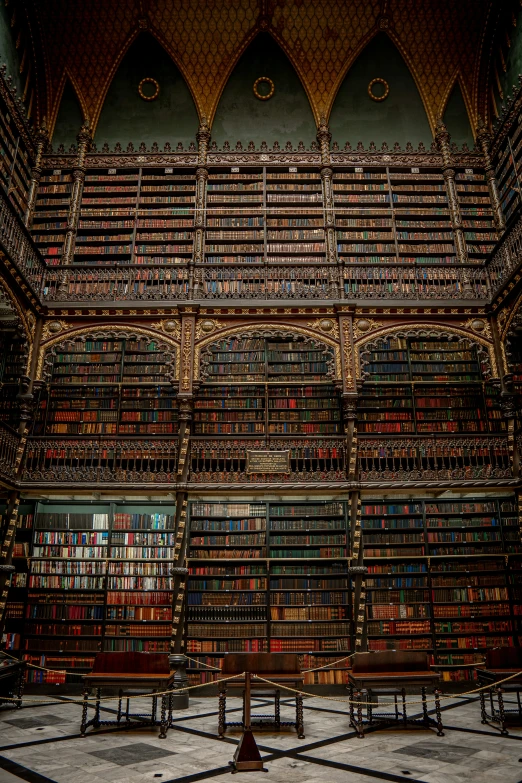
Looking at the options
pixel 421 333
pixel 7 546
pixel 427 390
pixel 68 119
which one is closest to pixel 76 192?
pixel 68 119

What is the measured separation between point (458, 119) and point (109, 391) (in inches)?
299

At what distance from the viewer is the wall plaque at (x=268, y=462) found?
6766mm

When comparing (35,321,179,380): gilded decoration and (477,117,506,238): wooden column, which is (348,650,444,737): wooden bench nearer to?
(35,321,179,380): gilded decoration

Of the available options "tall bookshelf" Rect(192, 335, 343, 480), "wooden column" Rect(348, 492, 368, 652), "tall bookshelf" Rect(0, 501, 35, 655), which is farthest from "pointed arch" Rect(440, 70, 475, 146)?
"tall bookshelf" Rect(0, 501, 35, 655)

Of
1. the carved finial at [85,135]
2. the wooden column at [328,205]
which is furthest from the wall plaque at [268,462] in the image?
the carved finial at [85,135]

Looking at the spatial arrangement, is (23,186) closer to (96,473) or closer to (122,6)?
(122,6)

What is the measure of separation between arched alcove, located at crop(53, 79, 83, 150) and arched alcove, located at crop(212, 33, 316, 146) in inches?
94.9

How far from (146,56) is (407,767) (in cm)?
1086

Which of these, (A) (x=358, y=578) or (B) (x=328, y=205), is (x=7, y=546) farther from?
(B) (x=328, y=205)

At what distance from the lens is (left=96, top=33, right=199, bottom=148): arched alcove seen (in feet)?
31.2

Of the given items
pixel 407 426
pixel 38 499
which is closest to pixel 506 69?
pixel 407 426

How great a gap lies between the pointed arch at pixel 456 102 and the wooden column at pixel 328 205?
2.13 m

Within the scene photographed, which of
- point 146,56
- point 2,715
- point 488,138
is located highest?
point 146,56

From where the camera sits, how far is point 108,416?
7641 mm
